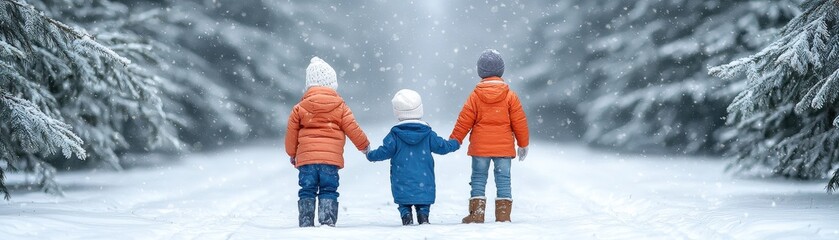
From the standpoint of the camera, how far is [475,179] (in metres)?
8.78

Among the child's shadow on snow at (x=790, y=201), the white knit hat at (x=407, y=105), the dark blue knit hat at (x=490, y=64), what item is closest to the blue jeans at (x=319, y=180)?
the white knit hat at (x=407, y=105)

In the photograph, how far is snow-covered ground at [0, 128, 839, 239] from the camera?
7.47 m

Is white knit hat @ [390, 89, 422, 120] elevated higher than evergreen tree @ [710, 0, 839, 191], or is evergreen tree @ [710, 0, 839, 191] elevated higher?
evergreen tree @ [710, 0, 839, 191]

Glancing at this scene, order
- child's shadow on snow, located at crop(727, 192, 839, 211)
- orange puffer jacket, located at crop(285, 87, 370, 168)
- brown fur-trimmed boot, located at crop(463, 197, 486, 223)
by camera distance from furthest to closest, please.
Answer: child's shadow on snow, located at crop(727, 192, 839, 211) < brown fur-trimmed boot, located at crop(463, 197, 486, 223) < orange puffer jacket, located at crop(285, 87, 370, 168)

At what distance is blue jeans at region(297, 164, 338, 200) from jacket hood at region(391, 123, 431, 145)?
0.63 metres

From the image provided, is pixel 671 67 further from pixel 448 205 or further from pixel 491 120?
pixel 491 120

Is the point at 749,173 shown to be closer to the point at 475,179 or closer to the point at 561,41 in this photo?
the point at 475,179

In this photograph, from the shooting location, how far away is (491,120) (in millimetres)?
8758

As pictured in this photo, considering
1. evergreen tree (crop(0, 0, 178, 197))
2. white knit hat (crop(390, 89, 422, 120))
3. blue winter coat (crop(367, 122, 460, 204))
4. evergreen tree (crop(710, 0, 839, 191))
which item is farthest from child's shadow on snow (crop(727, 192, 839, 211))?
evergreen tree (crop(0, 0, 178, 197))

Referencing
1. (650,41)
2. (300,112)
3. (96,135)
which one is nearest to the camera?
(300,112)

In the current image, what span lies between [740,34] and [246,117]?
42.2ft

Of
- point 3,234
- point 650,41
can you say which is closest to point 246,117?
point 650,41

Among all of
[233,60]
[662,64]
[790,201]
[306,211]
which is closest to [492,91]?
[306,211]

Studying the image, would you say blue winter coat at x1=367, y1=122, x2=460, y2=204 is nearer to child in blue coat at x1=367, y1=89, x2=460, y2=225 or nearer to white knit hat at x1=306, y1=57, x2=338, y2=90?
child in blue coat at x1=367, y1=89, x2=460, y2=225
